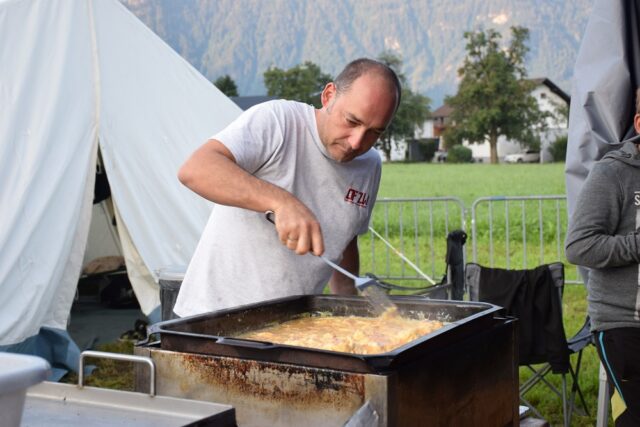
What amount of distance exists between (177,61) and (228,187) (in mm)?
6416

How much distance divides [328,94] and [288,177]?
1.03 ft

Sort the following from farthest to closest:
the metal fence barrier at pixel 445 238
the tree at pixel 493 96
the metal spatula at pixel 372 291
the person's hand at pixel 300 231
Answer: the tree at pixel 493 96, the metal fence barrier at pixel 445 238, the metal spatula at pixel 372 291, the person's hand at pixel 300 231

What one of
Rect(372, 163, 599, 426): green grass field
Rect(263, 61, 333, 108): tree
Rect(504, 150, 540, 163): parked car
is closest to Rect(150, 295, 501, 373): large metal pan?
Rect(372, 163, 599, 426): green grass field

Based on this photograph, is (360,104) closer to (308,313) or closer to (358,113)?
(358,113)

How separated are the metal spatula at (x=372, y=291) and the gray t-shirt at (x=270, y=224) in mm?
313

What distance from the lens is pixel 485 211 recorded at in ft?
74.3

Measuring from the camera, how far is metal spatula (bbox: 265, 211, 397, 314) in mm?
2252

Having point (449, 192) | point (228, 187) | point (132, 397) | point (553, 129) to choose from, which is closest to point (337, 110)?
point (228, 187)

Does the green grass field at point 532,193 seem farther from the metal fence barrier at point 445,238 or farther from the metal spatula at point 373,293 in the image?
the metal spatula at point 373,293

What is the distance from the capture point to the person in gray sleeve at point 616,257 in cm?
322

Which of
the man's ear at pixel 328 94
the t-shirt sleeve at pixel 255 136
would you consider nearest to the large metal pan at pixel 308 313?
A: the t-shirt sleeve at pixel 255 136

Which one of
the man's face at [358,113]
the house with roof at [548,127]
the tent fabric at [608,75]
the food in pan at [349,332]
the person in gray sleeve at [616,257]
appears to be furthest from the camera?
the house with roof at [548,127]

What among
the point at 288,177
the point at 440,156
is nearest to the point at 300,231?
the point at 288,177

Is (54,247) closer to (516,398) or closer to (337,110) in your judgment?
(337,110)
